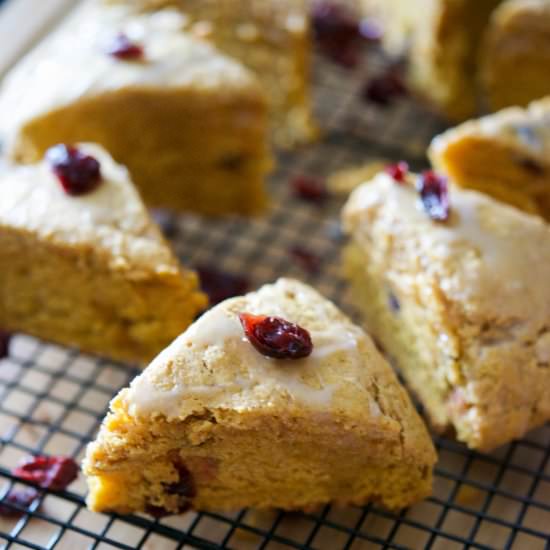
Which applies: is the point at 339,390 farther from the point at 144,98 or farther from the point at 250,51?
the point at 250,51

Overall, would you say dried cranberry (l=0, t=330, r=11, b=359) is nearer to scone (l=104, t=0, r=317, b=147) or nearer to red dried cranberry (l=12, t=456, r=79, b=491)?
red dried cranberry (l=12, t=456, r=79, b=491)

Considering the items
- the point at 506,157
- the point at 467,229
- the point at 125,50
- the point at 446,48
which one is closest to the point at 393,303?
the point at 467,229

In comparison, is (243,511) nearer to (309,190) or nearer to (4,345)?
(4,345)

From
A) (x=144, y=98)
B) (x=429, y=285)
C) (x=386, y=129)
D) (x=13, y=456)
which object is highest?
(x=144, y=98)

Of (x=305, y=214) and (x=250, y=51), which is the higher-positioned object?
(x=250, y=51)

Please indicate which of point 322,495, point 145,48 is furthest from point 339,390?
point 145,48

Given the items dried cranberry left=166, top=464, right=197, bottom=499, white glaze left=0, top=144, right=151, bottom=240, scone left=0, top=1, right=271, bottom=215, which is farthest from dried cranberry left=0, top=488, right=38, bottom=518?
scone left=0, top=1, right=271, bottom=215
